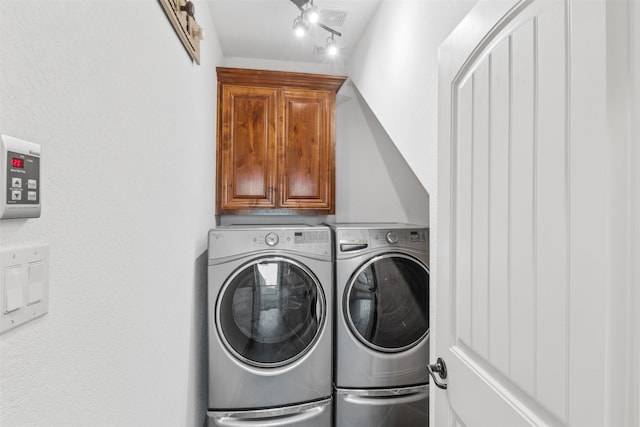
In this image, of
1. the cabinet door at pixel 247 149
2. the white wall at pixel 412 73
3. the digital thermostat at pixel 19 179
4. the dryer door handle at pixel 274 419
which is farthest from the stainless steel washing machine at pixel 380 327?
the digital thermostat at pixel 19 179

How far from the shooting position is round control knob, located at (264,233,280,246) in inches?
70.2

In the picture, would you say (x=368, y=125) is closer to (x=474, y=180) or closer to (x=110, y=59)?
(x=474, y=180)

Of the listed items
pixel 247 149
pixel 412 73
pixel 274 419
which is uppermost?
pixel 412 73

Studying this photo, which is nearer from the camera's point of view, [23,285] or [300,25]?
[23,285]

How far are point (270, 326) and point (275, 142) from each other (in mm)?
1278

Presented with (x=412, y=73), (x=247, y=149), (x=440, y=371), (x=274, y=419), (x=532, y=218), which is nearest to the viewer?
(x=532, y=218)

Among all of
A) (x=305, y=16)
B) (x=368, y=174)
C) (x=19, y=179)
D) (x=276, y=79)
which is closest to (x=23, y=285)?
(x=19, y=179)

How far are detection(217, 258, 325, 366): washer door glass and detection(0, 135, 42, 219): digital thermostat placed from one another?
4.17ft

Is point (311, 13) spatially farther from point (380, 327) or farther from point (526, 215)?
point (380, 327)

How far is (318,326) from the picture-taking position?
1835 mm

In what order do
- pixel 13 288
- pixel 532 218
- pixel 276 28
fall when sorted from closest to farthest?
pixel 13 288
pixel 532 218
pixel 276 28

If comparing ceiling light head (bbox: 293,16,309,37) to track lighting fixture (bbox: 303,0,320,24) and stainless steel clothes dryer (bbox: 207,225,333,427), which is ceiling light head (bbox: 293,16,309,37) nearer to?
track lighting fixture (bbox: 303,0,320,24)

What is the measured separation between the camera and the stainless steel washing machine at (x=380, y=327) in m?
1.84

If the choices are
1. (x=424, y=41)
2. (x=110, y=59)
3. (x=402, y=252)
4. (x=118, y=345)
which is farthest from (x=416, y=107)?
(x=118, y=345)
